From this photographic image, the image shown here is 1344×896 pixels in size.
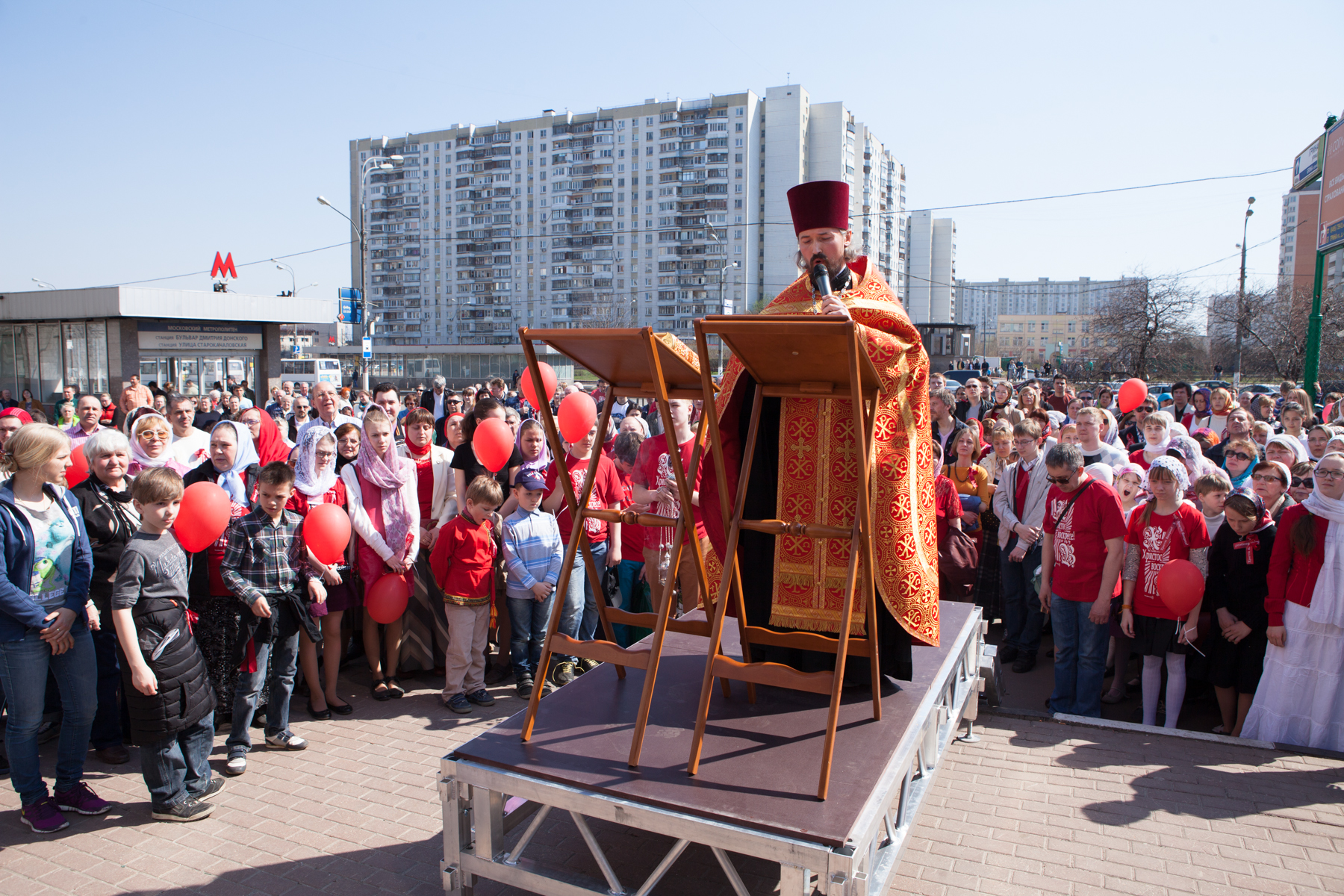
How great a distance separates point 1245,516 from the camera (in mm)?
4641

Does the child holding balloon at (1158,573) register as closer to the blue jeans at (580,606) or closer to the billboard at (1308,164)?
the blue jeans at (580,606)

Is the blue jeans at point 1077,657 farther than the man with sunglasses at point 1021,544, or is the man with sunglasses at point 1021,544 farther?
the man with sunglasses at point 1021,544

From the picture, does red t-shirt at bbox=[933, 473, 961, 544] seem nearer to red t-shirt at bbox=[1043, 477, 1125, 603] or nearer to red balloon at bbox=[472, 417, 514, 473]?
red t-shirt at bbox=[1043, 477, 1125, 603]

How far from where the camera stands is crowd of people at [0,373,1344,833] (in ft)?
11.8

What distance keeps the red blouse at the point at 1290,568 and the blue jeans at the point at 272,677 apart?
5.07 m

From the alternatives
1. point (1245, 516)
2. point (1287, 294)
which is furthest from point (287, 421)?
point (1287, 294)

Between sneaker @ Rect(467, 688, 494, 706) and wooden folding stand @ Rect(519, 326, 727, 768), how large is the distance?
201cm

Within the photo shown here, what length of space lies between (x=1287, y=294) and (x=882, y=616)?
106ft

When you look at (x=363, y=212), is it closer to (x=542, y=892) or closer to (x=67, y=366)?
(x=67, y=366)

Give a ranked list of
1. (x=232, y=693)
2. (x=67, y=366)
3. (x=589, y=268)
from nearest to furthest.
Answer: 1. (x=232, y=693)
2. (x=67, y=366)
3. (x=589, y=268)

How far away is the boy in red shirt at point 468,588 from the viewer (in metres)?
5.12

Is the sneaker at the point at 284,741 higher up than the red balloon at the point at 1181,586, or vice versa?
the red balloon at the point at 1181,586

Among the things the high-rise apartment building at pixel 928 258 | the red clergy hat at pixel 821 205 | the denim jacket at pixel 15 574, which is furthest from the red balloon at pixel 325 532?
the high-rise apartment building at pixel 928 258

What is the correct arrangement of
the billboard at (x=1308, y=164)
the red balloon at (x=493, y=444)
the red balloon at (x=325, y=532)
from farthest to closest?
the billboard at (x=1308, y=164) < the red balloon at (x=493, y=444) < the red balloon at (x=325, y=532)
